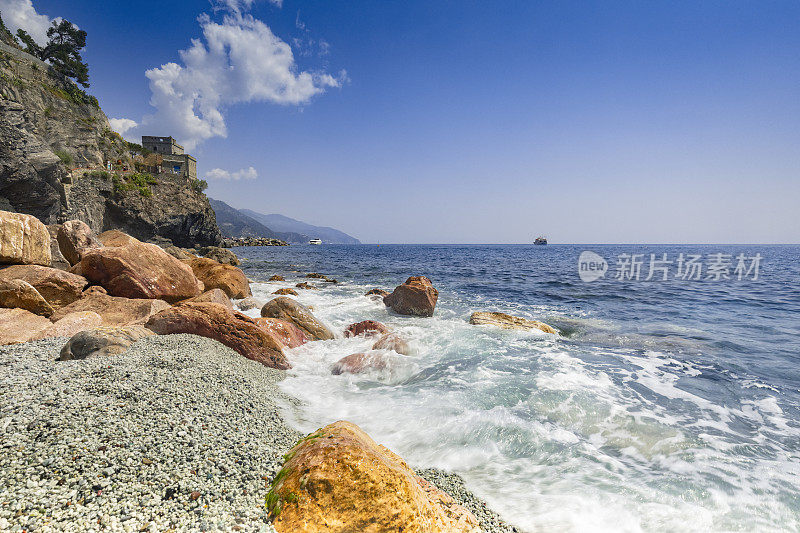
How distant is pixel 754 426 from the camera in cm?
603

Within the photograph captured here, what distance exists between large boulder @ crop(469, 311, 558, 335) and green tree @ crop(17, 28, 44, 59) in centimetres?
7122

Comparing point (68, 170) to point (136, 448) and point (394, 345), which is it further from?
point (136, 448)

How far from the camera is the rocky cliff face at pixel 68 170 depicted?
22172 mm

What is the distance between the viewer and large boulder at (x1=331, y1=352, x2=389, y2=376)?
796 cm

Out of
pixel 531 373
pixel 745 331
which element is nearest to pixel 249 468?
pixel 531 373

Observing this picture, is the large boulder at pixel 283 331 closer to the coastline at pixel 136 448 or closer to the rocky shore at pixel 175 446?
the rocky shore at pixel 175 446

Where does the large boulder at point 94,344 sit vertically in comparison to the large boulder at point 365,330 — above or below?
above

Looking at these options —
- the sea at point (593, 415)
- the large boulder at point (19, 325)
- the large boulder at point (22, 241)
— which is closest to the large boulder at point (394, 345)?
the sea at point (593, 415)

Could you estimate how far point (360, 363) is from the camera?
8.16m

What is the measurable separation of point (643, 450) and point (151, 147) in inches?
3518

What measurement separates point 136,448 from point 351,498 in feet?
7.16

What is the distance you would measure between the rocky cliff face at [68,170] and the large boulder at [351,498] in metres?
30.7

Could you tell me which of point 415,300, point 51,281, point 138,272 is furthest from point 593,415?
point 51,281

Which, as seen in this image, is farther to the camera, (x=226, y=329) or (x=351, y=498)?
(x=226, y=329)
